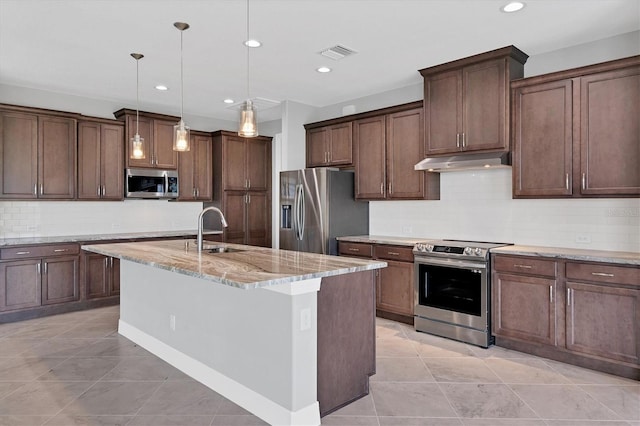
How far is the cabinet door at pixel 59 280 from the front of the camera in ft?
15.8

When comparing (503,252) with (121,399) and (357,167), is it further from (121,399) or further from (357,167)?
(121,399)

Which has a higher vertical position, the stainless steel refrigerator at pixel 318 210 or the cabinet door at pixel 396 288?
the stainless steel refrigerator at pixel 318 210

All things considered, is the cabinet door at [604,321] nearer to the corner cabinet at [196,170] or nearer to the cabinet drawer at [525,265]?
the cabinet drawer at [525,265]

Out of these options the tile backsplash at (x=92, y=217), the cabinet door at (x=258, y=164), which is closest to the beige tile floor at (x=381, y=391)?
the tile backsplash at (x=92, y=217)

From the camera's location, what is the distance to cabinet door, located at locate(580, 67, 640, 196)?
10.8 feet

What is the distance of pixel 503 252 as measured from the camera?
3.73m

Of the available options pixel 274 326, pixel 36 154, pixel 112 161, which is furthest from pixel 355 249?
pixel 36 154

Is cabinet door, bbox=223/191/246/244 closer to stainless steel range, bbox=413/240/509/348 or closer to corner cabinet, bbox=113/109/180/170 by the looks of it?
corner cabinet, bbox=113/109/180/170

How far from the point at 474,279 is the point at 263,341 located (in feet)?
7.46

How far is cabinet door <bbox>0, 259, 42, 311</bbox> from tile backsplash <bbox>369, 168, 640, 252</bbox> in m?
4.16

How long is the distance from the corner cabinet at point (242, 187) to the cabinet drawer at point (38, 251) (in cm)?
206

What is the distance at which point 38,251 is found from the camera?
15.5ft

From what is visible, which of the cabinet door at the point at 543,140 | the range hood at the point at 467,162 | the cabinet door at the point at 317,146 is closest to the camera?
the cabinet door at the point at 543,140

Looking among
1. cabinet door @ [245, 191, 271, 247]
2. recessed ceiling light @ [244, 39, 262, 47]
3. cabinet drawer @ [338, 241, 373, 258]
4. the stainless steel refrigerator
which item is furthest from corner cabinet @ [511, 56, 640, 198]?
cabinet door @ [245, 191, 271, 247]
